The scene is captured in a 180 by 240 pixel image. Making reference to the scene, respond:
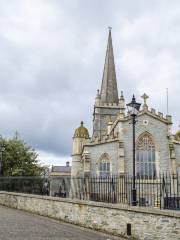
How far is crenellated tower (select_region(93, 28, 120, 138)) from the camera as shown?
57.1 meters

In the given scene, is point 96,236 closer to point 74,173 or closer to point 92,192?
point 92,192

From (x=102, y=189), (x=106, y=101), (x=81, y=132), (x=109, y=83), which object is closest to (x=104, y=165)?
(x=81, y=132)

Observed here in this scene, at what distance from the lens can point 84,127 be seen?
148 feet

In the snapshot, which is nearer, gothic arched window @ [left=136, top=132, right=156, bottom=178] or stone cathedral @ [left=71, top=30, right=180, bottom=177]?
stone cathedral @ [left=71, top=30, right=180, bottom=177]

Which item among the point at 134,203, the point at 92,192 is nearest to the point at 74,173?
the point at 92,192

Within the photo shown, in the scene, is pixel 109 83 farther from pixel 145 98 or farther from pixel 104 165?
pixel 104 165

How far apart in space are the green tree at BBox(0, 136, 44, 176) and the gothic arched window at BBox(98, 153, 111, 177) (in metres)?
9.24

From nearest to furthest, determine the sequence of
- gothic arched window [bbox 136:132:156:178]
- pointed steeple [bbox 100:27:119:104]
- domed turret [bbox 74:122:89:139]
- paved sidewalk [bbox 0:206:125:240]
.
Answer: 1. paved sidewalk [bbox 0:206:125:240]
2. gothic arched window [bbox 136:132:156:178]
3. domed turret [bbox 74:122:89:139]
4. pointed steeple [bbox 100:27:119:104]

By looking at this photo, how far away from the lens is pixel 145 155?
124ft

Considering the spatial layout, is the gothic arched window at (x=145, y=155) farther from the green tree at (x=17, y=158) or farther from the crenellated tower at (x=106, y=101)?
the crenellated tower at (x=106, y=101)

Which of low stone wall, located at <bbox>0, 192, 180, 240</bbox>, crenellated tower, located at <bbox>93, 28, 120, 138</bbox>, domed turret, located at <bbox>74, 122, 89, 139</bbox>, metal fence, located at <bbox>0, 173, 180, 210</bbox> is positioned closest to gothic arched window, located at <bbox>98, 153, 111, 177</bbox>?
domed turret, located at <bbox>74, 122, 89, 139</bbox>

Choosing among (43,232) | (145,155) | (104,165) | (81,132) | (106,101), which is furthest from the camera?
(106,101)

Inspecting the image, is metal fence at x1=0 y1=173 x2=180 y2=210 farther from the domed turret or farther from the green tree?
the domed turret

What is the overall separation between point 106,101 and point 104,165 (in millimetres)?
23139
